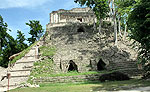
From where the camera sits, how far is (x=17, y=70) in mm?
11961

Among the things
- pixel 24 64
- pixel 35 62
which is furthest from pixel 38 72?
pixel 24 64

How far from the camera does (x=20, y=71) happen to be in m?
11.8

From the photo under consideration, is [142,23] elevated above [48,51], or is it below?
above

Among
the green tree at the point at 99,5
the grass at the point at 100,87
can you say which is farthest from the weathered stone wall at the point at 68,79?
the green tree at the point at 99,5

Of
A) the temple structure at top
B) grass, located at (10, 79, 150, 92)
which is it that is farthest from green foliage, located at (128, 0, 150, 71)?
the temple structure at top

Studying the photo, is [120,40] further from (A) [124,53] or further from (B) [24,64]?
(B) [24,64]

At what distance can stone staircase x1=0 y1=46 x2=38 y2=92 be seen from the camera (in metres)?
9.84

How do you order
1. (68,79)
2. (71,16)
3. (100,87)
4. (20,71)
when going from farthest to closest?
1. (71,16)
2. (20,71)
3. (68,79)
4. (100,87)

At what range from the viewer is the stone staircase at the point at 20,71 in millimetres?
9844

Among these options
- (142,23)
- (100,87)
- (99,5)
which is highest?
(99,5)

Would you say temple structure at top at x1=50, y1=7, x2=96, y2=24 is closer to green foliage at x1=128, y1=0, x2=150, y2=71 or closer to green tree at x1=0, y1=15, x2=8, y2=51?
green tree at x1=0, y1=15, x2=8, y2=51

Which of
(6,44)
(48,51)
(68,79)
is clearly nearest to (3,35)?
(6,44)

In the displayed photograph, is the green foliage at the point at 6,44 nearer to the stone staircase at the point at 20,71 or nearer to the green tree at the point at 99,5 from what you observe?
the stone staircase at the point at 20,71

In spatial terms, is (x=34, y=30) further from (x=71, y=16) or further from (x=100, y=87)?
(x=100, y=87)
